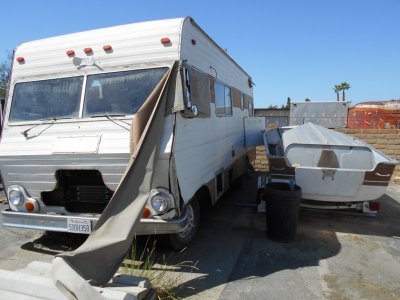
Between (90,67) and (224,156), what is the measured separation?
3.24m

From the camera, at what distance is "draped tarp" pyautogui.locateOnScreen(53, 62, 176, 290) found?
3533 mm

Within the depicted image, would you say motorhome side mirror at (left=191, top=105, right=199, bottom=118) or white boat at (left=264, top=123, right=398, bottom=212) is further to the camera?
white boat at (left=264, top=123, right=398, bottom=212)

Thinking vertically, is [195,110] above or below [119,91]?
below

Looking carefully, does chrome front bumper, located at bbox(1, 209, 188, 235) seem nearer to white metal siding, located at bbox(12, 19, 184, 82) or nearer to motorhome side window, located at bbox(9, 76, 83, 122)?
motorhome side window, located at bbox(9, 76, 83, 122)

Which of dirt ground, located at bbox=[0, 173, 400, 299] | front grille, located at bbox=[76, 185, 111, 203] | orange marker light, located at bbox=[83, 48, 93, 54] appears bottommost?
dirt ground, located at bbox=[0, 173, 400, 299]

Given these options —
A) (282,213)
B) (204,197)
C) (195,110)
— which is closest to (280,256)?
(282,213)

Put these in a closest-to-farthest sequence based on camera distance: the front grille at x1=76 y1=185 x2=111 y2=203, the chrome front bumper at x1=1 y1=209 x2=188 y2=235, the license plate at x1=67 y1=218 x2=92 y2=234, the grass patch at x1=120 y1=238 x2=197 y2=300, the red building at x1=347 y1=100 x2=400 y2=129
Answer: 1. the grass patch at x1=120 y1=238 x2=197 y2=300
2. the chrome front bumper at x1=1 y1=209 x2=188 y2=235
3. the license plate at x1=67 y1=218 x2=92 y2=234
4. the front grille at x1=76 y1=185 x2=111 y2=203
5. the red building at x1=347 y1=100 x2=400 y2=129

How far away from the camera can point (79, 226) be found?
438 cm

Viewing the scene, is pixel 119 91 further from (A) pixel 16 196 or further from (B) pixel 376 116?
(B) pixel 376 116

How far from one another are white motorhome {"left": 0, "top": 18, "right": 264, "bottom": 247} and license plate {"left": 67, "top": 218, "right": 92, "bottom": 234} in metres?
0.01

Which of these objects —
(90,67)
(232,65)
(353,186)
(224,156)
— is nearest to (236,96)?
(232,65)

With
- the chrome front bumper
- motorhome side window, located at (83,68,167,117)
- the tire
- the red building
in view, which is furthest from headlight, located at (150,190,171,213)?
the red building

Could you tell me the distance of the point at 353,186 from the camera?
5895mm

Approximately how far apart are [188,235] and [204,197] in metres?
0.84
